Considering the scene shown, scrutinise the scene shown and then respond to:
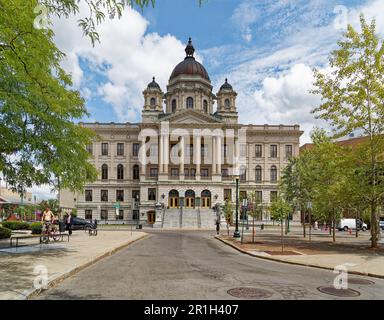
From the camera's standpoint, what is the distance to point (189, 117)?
65.1 metres

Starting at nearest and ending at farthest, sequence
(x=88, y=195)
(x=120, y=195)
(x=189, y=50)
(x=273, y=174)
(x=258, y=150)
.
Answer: (x=88, y=195), (x=120, y=195), (x=273, y=174), (x=258, y=150), (x=189, y=50)

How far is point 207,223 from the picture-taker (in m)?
55.6

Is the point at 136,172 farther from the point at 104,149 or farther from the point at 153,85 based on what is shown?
the point at 153,85

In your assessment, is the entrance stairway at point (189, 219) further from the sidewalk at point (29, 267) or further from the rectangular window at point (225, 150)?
the sidewalk at point (29, 267)

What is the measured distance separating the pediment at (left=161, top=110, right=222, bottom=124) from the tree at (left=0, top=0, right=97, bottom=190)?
47679mm

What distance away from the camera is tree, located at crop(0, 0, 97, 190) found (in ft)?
31.6

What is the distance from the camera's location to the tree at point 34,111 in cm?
962

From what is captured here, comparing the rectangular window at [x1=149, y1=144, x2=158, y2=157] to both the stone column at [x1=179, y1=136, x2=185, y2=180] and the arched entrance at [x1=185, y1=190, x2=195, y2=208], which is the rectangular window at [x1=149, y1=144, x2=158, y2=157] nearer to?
the stone column at [x1=179, y1=136, x2=185, y2=180]

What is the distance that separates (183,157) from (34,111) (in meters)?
54.4

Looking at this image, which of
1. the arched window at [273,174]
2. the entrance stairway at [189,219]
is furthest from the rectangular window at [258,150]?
the entrance stairway at [189,219]

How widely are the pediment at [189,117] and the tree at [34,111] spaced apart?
47679mm

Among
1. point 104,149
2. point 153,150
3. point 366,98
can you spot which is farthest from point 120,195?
point 366,98

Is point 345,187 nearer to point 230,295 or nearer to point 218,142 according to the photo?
point 230,295

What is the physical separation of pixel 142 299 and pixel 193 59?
247ft
